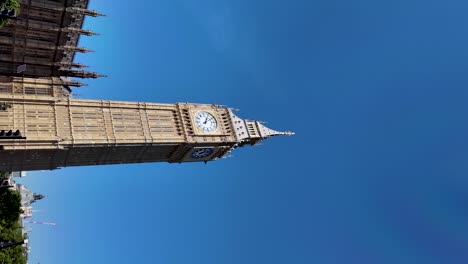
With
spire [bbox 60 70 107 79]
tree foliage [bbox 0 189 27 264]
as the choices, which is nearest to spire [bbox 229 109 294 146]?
spire [bbox 60 70 107 79]

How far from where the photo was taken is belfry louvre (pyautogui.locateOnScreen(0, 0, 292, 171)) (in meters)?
83.9

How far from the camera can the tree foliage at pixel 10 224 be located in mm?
98456

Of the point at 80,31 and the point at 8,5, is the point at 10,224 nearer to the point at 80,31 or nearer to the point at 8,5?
the point at 80,31

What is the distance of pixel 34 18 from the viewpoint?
85.1m

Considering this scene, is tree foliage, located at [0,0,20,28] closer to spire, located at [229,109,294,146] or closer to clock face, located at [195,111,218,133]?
clock face, located at [195,111,218,133]

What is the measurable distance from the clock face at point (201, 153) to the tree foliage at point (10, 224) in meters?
32.4

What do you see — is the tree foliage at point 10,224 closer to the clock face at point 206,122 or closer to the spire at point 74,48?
the spire at point 74,48

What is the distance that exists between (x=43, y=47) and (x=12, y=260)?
3683 cm

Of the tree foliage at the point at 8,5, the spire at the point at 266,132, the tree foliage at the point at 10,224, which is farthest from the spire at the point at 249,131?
the tree foliage at the point at 8,5

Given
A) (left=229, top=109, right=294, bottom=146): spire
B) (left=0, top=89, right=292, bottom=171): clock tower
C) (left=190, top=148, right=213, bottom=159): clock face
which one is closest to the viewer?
(left=0, top=89, right=292, bottom=171): clock tower

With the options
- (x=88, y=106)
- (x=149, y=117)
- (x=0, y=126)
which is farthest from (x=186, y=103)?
(x=0, y=126)

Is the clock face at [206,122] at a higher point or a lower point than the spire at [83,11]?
lower

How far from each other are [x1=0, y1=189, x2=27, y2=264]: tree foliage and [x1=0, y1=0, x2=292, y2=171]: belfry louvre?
16484 millimetres

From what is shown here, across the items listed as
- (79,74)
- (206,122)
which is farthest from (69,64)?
(206,122)
